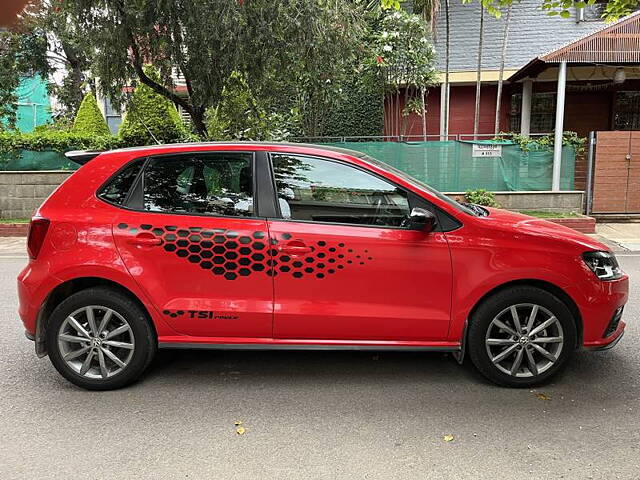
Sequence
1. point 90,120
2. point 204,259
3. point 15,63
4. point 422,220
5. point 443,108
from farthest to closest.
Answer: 1. point 15,63
2. point 443,108
3. point 90,120
4. point 204,259
5. point 422,220

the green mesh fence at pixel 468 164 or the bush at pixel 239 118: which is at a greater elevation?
the bush at pixel 239 118

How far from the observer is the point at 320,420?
11.9ft

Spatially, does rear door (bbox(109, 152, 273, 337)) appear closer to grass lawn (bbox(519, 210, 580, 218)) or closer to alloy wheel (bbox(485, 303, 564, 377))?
alloy wheel (bbox(485, 303, 564, 377))

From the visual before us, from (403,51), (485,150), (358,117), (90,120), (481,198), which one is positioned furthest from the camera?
(358,117)

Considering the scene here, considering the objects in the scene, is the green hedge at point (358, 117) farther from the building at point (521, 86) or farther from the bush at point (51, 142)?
the bush at point (51, 142)

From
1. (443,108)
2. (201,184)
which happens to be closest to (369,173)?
(201,184)

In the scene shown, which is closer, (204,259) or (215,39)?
(204,259)

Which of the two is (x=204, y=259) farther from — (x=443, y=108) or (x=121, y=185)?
(x=443, y=108)

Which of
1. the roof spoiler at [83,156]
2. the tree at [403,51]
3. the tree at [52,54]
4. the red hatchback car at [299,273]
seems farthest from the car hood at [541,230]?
the tree at [52,54]

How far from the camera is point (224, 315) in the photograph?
400 cm

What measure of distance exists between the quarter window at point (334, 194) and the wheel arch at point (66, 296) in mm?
1249

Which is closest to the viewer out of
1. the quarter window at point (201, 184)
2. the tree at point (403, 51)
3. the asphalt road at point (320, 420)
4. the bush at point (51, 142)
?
the asphalt road at point (320, 420)

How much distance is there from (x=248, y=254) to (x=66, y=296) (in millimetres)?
1441

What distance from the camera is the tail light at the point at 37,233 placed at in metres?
4.05
